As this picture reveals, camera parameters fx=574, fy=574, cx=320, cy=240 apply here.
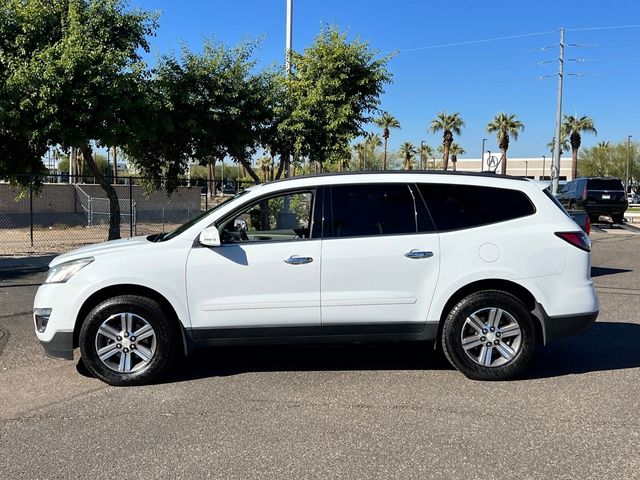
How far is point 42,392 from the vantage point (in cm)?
479

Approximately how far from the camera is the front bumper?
4.81m

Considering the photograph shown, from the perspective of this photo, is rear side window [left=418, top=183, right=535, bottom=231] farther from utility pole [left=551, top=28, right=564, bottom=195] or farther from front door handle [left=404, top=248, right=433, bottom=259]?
utility pole [left=551, top=28, right=564, bottom=195]

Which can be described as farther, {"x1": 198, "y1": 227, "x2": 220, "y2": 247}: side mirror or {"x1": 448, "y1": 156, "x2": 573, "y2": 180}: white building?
{"x1": 448, "y1": 156, "x2": 573, "y2": 180}: white building

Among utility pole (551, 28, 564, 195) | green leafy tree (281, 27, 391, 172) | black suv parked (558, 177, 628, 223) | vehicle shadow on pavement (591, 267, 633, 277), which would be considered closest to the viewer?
vehicle shadow on pavement (591, 267, 633, 277)

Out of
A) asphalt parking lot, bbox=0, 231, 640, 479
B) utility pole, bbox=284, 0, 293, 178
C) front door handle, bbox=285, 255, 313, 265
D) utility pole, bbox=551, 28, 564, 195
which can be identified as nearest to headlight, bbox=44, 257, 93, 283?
asphalt parking lot, bbox=0, 231, 640, 479

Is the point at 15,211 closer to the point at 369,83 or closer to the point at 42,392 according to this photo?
the point at 369,83

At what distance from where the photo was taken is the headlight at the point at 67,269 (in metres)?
4.82

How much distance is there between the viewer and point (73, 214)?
27844 millimetres

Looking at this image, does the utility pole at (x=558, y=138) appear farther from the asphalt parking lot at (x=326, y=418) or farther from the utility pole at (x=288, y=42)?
the asphalt parking lot at (x=326, y=418)

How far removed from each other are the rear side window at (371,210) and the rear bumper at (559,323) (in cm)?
134

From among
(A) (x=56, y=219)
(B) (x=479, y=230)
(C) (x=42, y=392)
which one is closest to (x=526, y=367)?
(B) (x=479, y=230)

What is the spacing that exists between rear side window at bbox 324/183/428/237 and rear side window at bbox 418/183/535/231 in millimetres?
202

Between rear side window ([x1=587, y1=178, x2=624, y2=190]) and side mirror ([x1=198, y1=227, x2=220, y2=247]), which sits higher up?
rear side window ([x1=587, y1=178, x2=624, y2=190])

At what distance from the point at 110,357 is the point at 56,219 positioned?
23926 mm
